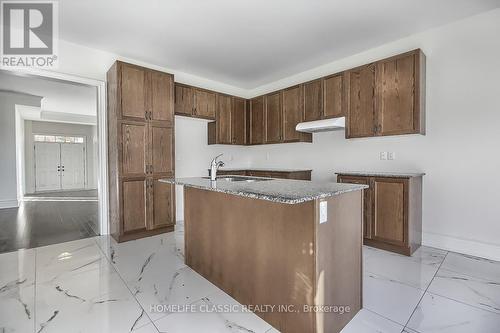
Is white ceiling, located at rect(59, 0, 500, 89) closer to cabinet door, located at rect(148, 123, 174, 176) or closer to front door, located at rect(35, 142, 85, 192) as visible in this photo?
cabinet door, located at rect(148, 123, 174, 176)

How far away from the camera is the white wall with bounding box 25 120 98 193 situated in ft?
26.5

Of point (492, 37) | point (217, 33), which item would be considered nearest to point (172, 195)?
point (217, 33)

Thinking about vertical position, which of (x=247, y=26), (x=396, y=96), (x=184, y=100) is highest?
(x=247, y=26)

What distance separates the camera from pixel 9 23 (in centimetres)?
279

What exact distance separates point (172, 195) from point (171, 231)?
0.57m

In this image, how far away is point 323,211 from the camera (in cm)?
139

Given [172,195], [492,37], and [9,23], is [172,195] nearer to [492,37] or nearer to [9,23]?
[9,23]

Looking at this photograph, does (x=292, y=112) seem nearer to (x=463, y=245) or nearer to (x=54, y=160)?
(x=463, y=245)

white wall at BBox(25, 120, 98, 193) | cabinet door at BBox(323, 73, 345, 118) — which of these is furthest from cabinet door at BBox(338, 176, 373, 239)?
white wall at BBox(25, 120, 98, 193)

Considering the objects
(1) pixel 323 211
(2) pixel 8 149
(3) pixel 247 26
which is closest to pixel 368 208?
(1) pixel 323 211

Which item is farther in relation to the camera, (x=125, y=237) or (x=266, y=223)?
(x=125, y=237)

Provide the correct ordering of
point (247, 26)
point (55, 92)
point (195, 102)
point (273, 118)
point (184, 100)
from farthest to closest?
1. point (55, 92)
2. point (273, 118)
3. point (195, 102)
4. point (184, 100)
5. point (247, 26)

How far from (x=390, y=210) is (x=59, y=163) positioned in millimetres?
10425

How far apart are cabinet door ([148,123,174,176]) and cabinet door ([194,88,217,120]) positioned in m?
0.80
